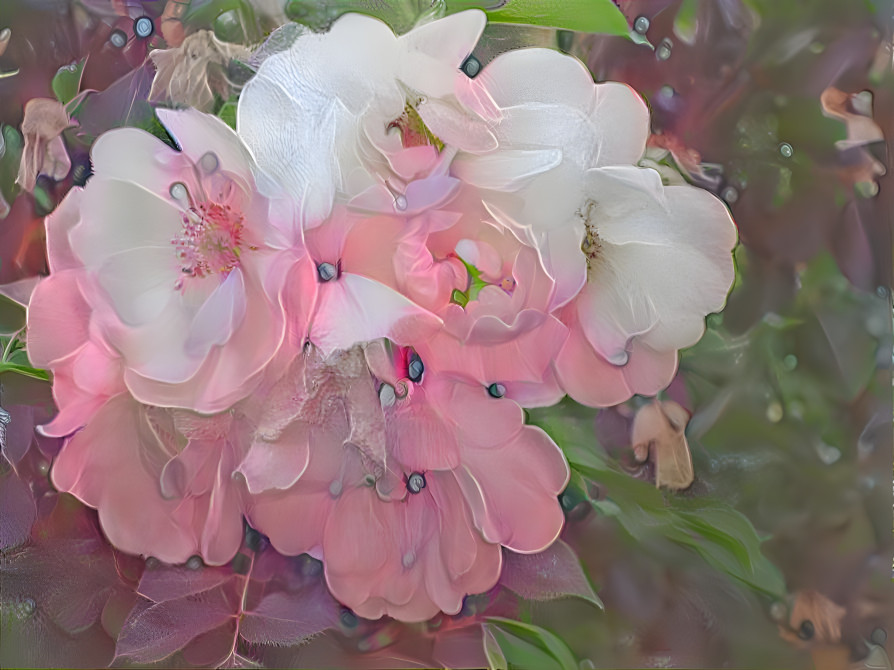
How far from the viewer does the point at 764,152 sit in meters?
0.61

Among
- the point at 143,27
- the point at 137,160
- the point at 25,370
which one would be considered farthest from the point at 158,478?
the point at 143,27

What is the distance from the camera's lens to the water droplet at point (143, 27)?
22.8 inches

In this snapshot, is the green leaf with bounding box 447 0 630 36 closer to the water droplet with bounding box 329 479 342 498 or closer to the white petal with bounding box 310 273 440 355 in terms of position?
the white petal with bounding box 310 273 440 355

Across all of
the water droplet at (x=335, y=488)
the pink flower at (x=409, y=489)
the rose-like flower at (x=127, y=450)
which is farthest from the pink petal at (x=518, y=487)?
the rose-like flower at (x=127, y=450)

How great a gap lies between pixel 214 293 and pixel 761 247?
491mm

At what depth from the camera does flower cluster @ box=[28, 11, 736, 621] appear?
0.55m

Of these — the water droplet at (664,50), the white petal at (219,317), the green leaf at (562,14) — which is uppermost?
the green leaf at (562,14)

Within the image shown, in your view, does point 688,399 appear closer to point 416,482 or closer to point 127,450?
point 416,482

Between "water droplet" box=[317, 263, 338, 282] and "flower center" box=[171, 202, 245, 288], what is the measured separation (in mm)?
74

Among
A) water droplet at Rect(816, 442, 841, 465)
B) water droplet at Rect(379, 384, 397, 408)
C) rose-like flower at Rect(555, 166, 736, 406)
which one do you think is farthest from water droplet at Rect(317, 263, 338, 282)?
water droplet at Rect(816, 442, 841, 465)

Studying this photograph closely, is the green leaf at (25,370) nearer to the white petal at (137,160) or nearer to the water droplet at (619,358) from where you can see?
the white petal at (137,160)

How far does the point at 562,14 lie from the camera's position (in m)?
0.59

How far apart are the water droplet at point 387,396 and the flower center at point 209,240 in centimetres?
17

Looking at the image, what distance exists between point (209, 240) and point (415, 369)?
0.21m
